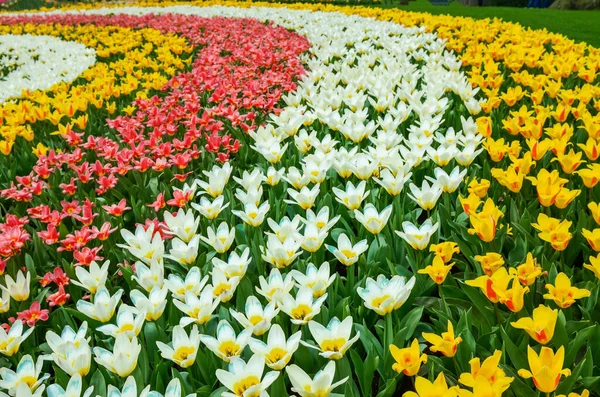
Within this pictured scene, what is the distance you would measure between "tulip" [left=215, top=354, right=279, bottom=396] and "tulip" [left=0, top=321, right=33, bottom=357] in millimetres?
659

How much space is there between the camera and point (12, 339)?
161 cm

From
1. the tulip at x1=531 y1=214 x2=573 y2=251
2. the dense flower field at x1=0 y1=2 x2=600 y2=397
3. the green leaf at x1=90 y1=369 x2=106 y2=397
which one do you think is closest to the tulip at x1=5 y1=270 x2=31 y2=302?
the dense flower field at x1=0 y1=2 x2=600 y2=397

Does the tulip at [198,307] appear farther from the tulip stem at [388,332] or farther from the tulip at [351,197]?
the tulip at [351,197]

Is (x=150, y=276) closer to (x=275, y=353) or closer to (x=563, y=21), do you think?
(x=275, y=353)

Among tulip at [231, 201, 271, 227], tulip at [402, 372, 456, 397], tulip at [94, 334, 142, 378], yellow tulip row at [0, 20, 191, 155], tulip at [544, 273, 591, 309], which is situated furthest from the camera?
yellow tulip row at [0, 20, 191, 155]

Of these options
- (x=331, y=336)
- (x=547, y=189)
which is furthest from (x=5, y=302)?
(x=547, y=189)

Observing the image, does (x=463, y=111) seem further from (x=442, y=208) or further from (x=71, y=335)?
(x=71, y=335)

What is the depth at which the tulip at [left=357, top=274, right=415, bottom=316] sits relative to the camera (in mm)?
1562

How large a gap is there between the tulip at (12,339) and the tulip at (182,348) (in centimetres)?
45

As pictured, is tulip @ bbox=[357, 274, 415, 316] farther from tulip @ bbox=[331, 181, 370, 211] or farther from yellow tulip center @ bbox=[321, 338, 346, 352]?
tulip @ bbox=[331, 181, 370, 211]

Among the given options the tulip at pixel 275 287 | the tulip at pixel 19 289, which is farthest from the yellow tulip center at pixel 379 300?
the tulip at pixel 19 289

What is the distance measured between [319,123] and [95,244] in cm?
188

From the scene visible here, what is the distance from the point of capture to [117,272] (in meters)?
2.19

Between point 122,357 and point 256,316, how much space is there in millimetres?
396
